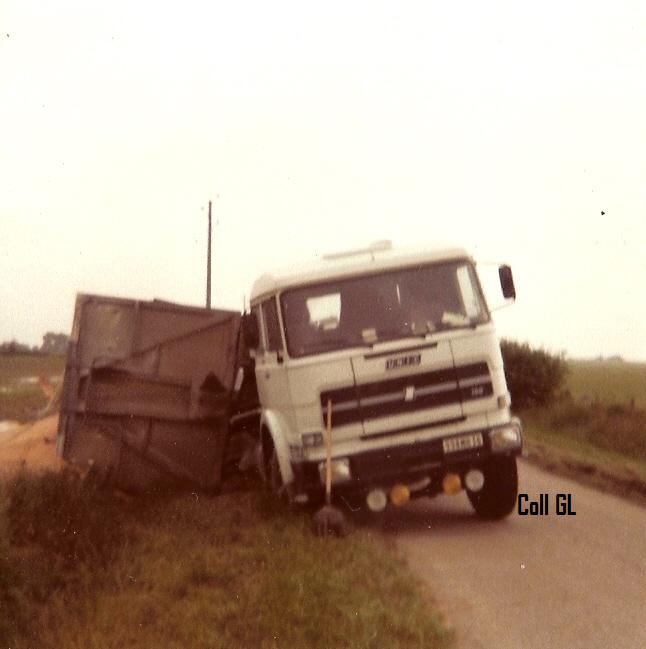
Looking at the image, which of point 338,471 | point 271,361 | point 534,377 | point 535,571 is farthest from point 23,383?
point 535,571

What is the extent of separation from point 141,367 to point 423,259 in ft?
13.8

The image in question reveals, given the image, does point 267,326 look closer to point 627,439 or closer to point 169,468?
point 169,468

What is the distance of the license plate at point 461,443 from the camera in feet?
31.9

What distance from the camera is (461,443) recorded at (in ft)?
31.9

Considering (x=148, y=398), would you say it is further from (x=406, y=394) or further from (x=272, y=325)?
(x=406, y=394)

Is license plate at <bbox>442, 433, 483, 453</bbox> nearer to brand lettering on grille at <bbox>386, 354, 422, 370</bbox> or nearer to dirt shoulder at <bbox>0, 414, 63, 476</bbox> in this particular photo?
brand lettering on grille at <bbox>386, 354, 422, 370</bbox>

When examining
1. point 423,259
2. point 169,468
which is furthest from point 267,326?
point 169,468

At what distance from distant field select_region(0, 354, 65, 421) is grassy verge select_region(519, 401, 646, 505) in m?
15.8

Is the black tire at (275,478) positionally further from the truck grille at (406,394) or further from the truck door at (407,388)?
the truck door at (407,388)

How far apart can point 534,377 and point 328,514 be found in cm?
2194

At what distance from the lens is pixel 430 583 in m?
7.94

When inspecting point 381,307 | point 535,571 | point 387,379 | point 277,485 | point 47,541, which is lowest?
Answer: point 535,571

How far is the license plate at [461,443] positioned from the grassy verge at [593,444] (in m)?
2.69

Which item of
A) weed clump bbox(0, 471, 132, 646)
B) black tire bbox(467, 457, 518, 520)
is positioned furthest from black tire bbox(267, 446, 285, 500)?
black tire bbox(467, 457, 518, 520)
